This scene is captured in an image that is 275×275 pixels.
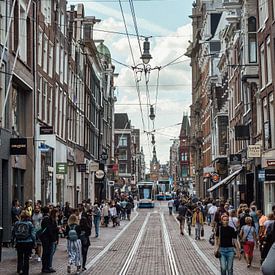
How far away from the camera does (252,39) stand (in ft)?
134

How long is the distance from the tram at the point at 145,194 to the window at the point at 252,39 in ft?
138

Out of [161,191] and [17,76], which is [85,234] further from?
[161,191]

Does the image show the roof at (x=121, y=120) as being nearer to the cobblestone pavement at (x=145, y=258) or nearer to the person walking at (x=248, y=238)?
the cobblestone pavement at (x=145, y=258)

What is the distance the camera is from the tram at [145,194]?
3189 inches

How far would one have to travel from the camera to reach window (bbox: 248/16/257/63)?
40.2 meters

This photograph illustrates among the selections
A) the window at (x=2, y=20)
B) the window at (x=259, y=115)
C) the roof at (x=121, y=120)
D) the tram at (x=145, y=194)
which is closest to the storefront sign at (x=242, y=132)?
the window at (x=259, y=115)

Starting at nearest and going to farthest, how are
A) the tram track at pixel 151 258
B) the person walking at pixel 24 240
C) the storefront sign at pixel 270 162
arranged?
1. the person walking at pixel 24 240
2. the tram track at pixel 151 258
3. the storefront sign at pixel 270 162

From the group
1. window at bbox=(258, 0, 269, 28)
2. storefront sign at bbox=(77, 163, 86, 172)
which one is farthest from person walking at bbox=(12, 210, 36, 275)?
storefront sign at bbox=(77, 163, 86, 172)

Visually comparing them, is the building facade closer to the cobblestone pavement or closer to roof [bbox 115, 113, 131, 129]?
the cobblestone pavement

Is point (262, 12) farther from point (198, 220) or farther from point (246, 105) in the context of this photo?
point (198, 220)

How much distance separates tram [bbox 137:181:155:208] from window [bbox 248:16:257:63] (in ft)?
138

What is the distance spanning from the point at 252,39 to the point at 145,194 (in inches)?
1716

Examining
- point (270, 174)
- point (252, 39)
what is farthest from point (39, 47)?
point (270, 174)

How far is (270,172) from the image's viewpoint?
29656 mm
